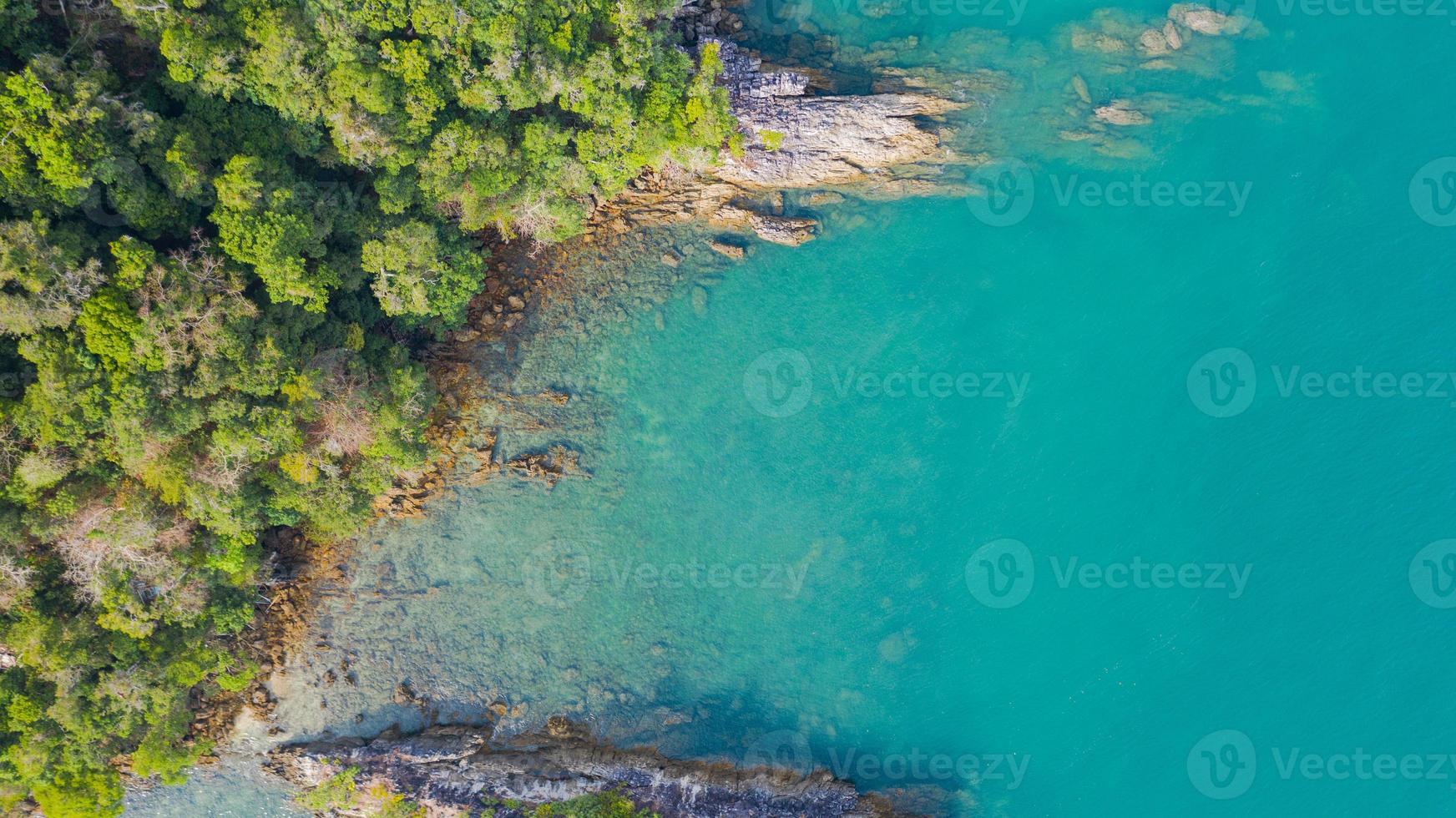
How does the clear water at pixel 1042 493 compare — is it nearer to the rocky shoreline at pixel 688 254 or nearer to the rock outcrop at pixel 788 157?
the rocky shoreline at pixel 688 254

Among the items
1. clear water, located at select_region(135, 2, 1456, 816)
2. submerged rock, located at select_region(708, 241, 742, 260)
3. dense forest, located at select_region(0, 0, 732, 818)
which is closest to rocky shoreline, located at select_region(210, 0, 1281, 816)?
submerged rock, located at select_region(708, 241, 742, 260)

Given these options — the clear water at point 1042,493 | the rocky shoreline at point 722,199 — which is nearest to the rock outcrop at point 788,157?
the rocky shoreline at point 722,199

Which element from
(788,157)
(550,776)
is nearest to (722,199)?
(788,157)

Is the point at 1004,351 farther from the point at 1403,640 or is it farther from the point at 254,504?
the point at 254,504

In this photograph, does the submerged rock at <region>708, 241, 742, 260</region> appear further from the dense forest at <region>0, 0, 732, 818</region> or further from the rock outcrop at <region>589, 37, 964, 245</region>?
the dense forest at <region>0, 0, 732, 818</region>

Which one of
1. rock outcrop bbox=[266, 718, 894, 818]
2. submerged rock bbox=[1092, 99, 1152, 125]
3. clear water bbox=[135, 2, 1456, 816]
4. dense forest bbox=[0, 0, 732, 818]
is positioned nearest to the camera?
dense forest bbox=[0, 0, 732, 818]

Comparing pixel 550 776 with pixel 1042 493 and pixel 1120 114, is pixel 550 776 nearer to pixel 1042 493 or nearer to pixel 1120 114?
pixel 1042 493
